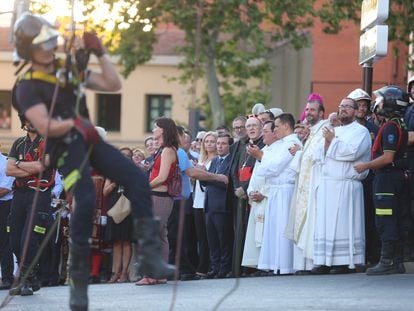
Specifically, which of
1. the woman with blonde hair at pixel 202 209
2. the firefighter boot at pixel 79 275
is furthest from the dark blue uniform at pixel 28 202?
the firefighter boot at pixel 79 275

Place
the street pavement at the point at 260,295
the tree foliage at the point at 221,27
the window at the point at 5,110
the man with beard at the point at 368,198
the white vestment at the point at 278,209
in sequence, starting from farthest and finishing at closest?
the window at the point at 5,110
the tree foliage at the point at 221,27
the white vestment at the point at 278,209
the man with beard at the point at 368,198
the street pavement at the point at 260,295

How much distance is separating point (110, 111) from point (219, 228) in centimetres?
3766

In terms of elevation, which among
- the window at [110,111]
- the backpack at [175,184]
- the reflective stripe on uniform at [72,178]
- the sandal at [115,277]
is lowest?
the sandal at [115,277]

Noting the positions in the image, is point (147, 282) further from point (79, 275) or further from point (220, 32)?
point (220, 32)

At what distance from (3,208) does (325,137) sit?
420 cm

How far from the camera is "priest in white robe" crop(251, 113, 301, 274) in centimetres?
1385

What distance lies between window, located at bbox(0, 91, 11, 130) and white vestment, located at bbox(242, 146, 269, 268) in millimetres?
36972

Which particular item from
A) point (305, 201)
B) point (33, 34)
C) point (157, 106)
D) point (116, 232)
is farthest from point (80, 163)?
point (157, 106)

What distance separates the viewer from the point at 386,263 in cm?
1270

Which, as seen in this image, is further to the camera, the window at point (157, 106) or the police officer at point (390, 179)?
the window at point (157, 106)

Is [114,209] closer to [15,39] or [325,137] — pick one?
[325,137]

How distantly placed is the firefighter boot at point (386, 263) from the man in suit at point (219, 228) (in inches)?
90.9

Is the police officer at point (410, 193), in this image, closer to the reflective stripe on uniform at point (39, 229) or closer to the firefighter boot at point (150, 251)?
the reflective stripe on uniform at point (39, 229)

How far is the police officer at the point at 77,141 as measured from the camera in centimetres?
843
